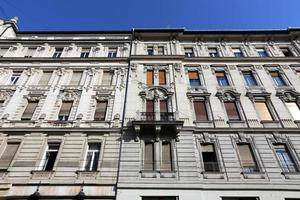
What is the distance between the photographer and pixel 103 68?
59.3 ft

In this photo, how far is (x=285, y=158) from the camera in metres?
12.5

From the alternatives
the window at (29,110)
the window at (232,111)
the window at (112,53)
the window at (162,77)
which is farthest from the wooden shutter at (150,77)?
the window at (29,110)

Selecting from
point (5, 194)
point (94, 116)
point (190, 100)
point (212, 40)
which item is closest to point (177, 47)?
point (212, 40)

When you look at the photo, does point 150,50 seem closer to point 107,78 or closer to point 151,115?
point 107,78

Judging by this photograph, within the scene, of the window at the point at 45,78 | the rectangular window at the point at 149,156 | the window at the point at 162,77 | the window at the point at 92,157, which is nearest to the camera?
the rectangular window at the point at 149,156

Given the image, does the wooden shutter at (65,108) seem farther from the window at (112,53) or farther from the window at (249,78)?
the window at (249,78)

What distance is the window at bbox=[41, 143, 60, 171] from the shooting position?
1214 centimetres

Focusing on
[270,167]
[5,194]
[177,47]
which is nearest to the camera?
[5,194]

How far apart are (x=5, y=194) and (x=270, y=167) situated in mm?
12635

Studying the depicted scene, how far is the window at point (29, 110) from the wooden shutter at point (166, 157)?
8373mm

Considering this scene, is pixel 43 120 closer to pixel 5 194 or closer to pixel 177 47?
pixel 5 194

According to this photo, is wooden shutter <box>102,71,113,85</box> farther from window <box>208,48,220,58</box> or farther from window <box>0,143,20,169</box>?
window <box>208,48,220,58</box>

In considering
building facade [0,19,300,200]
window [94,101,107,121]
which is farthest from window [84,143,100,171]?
window [94,101,107,121]

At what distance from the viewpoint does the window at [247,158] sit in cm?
1202
